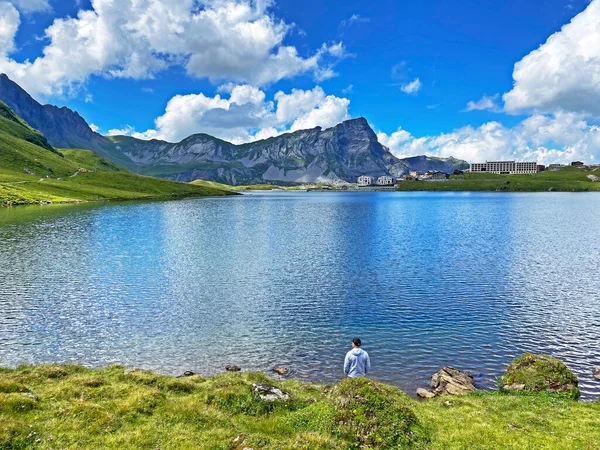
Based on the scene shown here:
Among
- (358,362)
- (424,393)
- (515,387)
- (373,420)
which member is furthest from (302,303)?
(373,420)

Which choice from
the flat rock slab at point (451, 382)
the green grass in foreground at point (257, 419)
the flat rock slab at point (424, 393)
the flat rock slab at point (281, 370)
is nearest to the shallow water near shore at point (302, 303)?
the flat rock slab at point (281, 370)

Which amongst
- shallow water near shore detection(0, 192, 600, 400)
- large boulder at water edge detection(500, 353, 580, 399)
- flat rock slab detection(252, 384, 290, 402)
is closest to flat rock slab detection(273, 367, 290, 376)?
shallow water near shore detection(0, 192, 600, 400)

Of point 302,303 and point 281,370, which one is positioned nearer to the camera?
point 281,370

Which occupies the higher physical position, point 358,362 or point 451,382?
point 358,362

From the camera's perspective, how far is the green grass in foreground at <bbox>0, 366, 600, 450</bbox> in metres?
16.8

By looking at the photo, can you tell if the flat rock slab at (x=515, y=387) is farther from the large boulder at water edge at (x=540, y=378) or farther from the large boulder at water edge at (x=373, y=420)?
the large boulder at water edge at (x=373, y=420)

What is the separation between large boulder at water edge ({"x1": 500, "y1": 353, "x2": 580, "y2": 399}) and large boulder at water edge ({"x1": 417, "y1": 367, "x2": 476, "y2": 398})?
256 cm

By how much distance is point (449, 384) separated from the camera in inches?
1117

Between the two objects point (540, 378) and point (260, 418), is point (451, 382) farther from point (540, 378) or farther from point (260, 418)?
point (260, 418)

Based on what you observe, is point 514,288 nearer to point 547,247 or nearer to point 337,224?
point 547,247

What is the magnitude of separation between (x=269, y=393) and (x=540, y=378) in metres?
20.6

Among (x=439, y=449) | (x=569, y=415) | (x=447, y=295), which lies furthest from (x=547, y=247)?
(x=439, y=449)

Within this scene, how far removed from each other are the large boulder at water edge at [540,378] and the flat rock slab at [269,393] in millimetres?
17435

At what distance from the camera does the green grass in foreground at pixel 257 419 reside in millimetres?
16750
